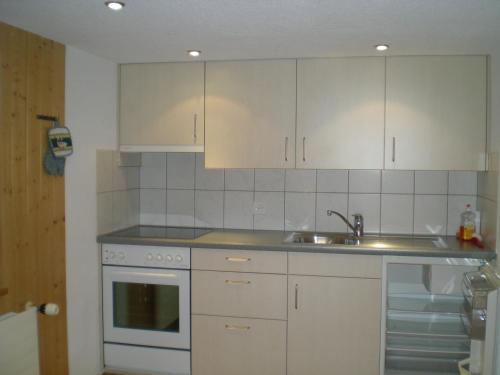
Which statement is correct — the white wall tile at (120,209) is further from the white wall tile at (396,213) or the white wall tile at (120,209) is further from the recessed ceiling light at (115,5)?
the white wall tile at (396,213)

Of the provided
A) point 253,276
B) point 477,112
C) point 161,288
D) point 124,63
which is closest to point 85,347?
point 161,288

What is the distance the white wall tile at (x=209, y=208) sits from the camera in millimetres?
3674

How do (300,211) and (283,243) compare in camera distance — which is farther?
(300,211)

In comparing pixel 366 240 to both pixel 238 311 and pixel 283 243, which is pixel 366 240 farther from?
pixel 238 311

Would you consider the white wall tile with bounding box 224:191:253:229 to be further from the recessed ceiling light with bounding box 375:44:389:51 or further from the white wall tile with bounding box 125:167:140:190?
the recessed ceiling light with bounding box 375:44:389:51

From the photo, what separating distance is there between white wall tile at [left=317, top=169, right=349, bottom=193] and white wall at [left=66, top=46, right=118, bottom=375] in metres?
1.59

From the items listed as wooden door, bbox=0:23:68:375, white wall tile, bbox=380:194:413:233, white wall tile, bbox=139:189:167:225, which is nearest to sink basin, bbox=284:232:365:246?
white wall tile, bbox=380:194:413:233

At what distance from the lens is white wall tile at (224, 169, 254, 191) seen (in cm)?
362

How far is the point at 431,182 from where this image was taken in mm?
3377

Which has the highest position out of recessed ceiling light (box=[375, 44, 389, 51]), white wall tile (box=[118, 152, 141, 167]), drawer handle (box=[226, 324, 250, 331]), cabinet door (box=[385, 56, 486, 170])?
recessed ceiling light (box=[375, 44, 389, 51])

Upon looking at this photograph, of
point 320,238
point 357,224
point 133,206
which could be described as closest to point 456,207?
point 357,224

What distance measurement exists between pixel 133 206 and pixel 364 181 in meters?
1.83

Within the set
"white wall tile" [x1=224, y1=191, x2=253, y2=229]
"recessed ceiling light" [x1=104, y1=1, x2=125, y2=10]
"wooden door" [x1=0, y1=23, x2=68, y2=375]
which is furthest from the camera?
"white wall tile" [x1=224, y1=191, x2=253, y2=229]

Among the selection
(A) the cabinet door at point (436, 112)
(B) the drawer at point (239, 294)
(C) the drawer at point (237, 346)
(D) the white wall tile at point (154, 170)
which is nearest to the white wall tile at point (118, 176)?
(D) the white wall tile at point (154, 170)
